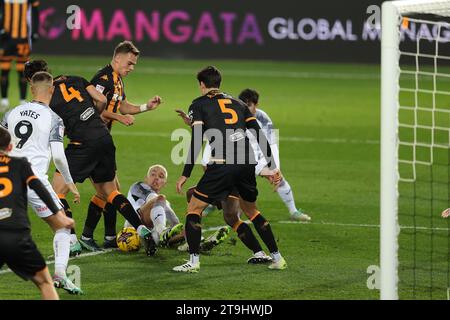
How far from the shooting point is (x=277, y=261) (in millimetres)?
10102

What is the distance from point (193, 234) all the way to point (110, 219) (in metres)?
1.51

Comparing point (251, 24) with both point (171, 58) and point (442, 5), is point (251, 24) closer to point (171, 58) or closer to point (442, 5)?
point (171, 58)

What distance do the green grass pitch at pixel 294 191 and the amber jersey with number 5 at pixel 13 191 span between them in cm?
149

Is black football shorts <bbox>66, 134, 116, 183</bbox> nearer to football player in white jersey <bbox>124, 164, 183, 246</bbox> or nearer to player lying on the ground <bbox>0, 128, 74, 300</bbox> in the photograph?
football player in white jersey <bbox>124, 164, 183, 246</bbox>

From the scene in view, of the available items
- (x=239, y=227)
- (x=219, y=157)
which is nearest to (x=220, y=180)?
(x=219, y=157)

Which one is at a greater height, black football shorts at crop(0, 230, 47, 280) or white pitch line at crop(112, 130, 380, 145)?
white pitch line at crop(112, 130, 380, 145)

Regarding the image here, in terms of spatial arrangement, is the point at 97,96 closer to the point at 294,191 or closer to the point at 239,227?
the point at 239,227

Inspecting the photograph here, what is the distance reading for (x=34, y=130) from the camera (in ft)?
30.3

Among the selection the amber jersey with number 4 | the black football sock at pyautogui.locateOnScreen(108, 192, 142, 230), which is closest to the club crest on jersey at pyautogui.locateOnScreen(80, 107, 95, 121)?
the amber jersey with number 4

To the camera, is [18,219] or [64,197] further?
[64,197]

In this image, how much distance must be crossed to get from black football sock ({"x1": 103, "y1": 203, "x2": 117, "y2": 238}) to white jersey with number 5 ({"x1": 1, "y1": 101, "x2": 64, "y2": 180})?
5.99 ft

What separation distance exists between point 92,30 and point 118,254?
2106 centimetres

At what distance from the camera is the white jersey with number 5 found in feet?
30.3
